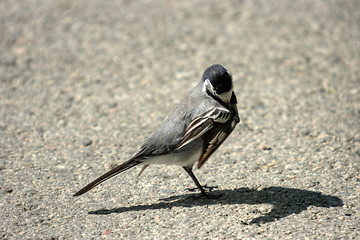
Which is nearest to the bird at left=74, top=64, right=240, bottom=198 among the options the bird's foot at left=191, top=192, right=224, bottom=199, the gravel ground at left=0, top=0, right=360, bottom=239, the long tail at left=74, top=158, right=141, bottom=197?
the long tail at left=74, top=158, right=141, bottom=197

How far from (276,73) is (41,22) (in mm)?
5049

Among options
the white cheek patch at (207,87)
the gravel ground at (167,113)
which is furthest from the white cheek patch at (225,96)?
the gravel ground at (167,113)

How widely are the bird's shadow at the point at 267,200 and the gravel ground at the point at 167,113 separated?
0.02 meters

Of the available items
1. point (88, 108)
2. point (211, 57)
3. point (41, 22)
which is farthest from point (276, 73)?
point (41, 22)

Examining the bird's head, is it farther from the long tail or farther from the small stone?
the small stone

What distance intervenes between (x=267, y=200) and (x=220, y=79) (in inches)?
53.4

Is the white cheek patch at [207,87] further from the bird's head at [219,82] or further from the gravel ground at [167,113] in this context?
the gravel ground at [167,113]

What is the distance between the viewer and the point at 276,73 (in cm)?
750

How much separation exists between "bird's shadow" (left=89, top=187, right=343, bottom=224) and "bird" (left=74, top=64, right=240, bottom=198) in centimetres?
41

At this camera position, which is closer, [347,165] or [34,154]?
[347,165]

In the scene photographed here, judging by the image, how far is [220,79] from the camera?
14.3 feet

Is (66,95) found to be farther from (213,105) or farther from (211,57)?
(213,105)

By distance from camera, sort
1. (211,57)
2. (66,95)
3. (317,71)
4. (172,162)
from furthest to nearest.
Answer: (211,57) < (317,71) < (66,95) < (172,162)

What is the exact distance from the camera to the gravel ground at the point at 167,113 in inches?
166
